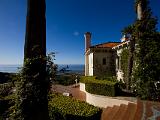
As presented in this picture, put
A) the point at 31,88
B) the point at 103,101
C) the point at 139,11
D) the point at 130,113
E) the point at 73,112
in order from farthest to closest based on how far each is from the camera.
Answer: the point at 139,11, the point at 103,101, the point at 130,113, the point at 73,112, the point at 31,88

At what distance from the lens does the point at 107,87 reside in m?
20.3

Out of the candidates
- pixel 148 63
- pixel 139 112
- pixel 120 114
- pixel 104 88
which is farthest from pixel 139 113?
pixel 104 88

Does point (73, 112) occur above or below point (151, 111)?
above

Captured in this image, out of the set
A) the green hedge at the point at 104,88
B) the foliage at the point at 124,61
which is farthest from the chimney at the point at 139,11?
the foliage at the point at 124,61

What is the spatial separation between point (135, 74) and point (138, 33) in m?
3.62

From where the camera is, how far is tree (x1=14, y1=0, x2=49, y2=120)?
871 cm

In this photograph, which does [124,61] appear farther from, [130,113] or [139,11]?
[130,113]

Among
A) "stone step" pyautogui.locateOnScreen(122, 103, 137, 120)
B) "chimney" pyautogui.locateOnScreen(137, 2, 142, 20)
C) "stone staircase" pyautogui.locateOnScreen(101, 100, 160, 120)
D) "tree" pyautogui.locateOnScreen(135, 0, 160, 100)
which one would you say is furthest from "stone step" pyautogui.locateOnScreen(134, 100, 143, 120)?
"chimney" pyautogui.locateOnScreen(137, 2, 142, 20)

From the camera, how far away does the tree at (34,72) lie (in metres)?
8.71

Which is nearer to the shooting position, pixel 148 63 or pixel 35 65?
pixel 35 65

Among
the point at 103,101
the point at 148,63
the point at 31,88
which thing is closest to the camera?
the point at 31,88

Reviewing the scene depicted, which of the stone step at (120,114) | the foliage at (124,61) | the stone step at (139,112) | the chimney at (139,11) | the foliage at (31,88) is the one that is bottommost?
the stone step at (120,114)

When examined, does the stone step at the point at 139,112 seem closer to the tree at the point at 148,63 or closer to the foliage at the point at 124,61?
the tree at the point at 148,63

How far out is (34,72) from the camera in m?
8.91
